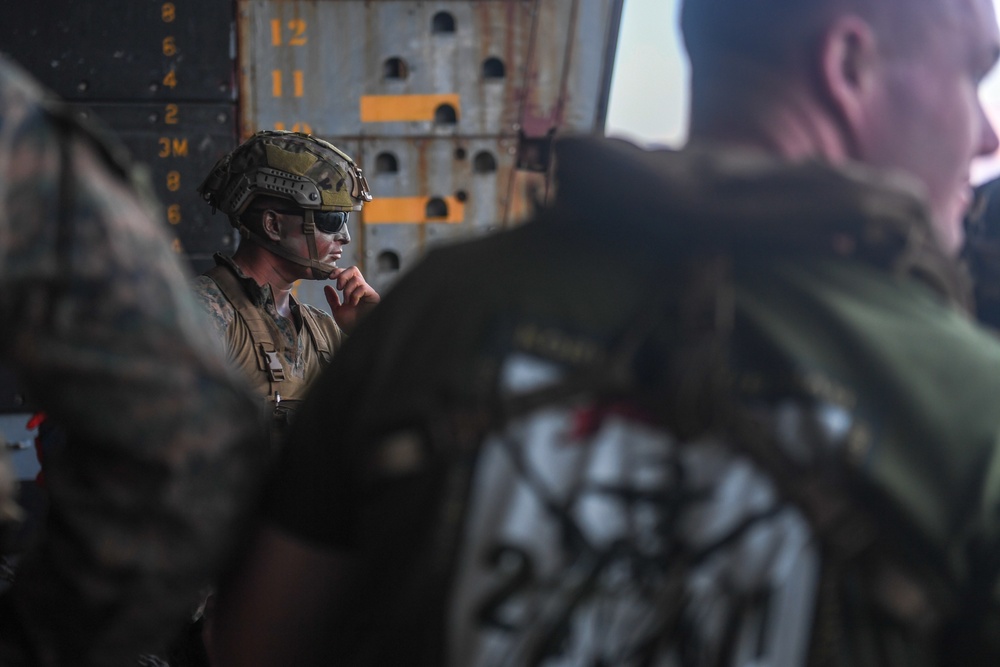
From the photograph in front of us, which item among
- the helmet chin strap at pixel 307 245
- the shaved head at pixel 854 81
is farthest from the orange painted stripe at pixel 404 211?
the shaved head at pixel 854 81

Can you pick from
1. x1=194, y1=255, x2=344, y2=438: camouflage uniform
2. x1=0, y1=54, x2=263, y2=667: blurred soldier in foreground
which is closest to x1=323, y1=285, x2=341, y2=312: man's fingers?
x1=194, y1=255, x2=344, y2=438: camouflage uniform

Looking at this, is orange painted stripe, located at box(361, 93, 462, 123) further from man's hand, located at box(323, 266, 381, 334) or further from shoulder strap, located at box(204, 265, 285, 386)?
shoulder strap, located at box(204, 265, 285, 386)

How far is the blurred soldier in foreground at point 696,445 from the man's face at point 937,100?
139mm

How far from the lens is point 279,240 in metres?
3.85

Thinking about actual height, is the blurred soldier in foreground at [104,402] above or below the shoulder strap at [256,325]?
above

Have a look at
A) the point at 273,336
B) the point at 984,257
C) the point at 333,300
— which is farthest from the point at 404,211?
the point at 984,257

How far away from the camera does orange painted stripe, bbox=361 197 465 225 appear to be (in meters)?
5.60

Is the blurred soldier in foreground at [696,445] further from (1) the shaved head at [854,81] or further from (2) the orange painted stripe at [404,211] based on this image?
(2) the orange painted stripe at [404,211]

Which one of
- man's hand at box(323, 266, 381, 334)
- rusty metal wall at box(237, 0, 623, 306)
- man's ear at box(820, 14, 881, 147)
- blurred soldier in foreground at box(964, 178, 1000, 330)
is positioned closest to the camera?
man's ear at box(820, 14, 881, 147)

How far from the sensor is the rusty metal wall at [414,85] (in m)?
5.51

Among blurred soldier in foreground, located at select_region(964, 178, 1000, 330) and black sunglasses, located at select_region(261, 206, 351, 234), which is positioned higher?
blurred soldier in foreground, located at select_region(964, 178, 1000, 330)

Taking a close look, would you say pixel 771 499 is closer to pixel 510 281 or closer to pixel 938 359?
pixel 938 359

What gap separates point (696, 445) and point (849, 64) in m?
0.46

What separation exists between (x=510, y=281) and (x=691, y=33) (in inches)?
16.6
